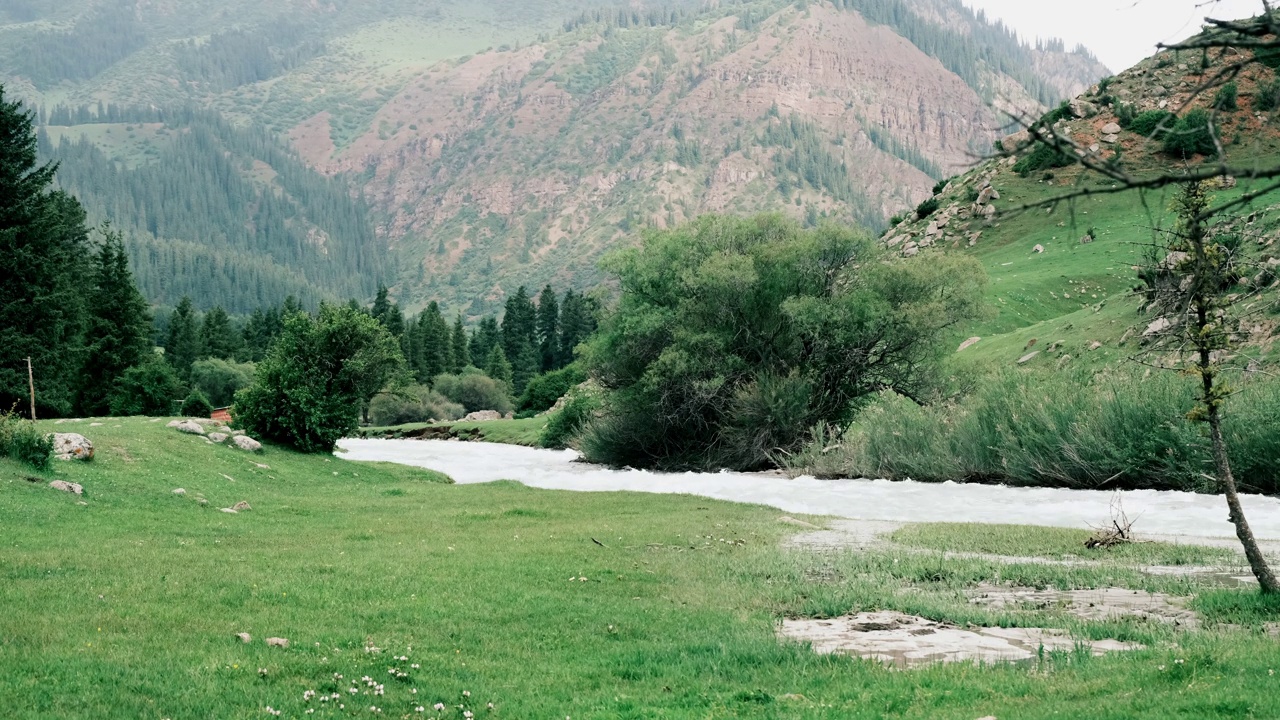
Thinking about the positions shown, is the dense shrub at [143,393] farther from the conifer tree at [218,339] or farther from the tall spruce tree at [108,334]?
the conifer tree at [218,339]

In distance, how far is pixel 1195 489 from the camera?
101ft

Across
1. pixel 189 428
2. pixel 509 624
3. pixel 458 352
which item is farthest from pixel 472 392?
pixel 509 624

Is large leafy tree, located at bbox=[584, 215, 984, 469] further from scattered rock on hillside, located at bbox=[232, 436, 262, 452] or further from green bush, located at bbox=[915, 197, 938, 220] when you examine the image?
green bush, located at bbox=[915, 197, 938, 220]

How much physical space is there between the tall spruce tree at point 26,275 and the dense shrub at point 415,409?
59.3 m

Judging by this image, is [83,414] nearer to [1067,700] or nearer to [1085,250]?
[1085,250]

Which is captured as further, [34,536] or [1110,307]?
[1110,307]

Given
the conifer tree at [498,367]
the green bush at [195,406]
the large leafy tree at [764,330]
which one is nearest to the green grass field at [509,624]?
the large leafy tree at [764,330]

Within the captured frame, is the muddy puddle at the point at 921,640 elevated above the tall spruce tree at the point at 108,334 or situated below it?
below

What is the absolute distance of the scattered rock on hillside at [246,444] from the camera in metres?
41.5

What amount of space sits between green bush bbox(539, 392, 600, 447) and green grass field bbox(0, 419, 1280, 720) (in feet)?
147

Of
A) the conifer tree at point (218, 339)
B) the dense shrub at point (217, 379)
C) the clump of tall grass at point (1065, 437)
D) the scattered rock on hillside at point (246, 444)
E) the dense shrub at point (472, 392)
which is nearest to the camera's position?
the clump of tall grass at point (1065, 437)

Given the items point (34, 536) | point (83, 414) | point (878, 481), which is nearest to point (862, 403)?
point (878, 481)

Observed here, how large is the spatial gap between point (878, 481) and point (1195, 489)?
1247cm

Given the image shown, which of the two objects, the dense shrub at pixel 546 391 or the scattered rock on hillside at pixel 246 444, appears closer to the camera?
the scattered rock on hillside at pixel 246 444
